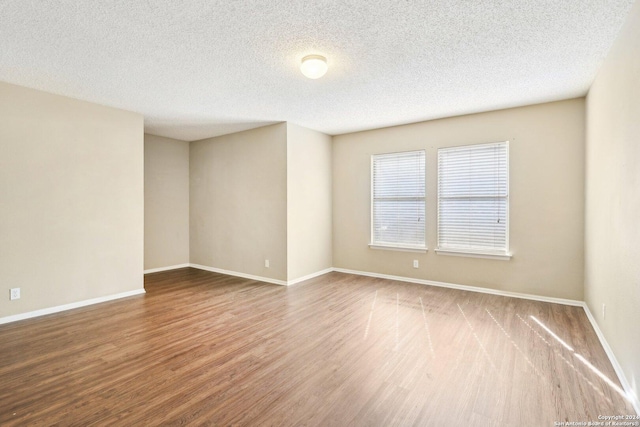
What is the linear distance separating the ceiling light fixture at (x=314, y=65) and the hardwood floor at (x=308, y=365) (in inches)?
99.4

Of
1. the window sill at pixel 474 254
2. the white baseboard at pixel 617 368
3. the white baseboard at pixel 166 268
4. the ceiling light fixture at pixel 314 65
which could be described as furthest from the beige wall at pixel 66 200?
the white baseboard at pixel 617 368

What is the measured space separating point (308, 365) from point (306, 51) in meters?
2.67

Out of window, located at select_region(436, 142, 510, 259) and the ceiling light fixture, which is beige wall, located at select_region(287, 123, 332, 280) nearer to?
window, located at select_region(436, 142, 510, 259)

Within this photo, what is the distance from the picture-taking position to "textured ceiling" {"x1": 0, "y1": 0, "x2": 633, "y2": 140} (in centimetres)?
215

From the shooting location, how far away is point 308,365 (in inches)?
99.2

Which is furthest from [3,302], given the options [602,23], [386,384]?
[602,23]

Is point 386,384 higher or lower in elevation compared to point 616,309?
lower

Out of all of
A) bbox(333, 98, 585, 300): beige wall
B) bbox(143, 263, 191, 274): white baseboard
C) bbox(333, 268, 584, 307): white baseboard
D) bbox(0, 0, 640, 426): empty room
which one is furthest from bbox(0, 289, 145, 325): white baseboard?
bbox(333, 98, 585, 300): beige wall

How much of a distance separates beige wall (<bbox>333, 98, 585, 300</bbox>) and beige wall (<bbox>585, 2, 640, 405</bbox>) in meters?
0.58

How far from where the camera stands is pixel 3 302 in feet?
11.1

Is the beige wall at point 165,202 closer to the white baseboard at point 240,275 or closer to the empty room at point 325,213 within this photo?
the empty room at point 325,213

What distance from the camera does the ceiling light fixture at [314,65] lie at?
2756 millimetres

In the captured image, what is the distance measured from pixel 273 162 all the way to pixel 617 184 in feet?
13.7

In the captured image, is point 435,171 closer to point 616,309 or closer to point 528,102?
point 528,102
